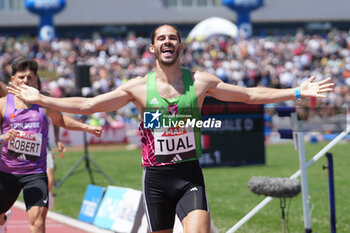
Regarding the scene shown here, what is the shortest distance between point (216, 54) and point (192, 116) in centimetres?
3006

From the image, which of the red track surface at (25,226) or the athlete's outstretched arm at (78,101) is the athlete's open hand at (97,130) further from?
the red track surface at (25,226)

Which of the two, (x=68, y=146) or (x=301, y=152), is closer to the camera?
(x=301, y=152)

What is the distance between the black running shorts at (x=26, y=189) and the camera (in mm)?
6645

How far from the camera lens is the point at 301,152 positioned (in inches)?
279

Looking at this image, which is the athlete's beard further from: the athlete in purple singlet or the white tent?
the white tent

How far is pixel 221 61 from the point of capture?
34.4 metres

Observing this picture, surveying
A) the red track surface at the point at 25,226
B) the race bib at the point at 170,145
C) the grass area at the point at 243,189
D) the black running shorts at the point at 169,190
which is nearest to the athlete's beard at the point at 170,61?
the race bib at the point at 170,145

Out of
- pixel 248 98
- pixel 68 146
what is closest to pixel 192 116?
pixel 248 98

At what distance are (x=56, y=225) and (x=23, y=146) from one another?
151 inches

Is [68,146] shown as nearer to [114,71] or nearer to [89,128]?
[114,71]

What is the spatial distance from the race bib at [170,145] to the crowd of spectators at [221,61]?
76.6ft

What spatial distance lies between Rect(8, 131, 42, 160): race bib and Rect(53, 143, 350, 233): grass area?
118 inches

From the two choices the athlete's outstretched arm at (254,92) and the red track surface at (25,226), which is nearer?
the athlete's outstretched arm at (254,92)

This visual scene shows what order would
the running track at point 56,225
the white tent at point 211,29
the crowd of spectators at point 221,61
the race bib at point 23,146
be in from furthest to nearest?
1. the white tent at point 211,29
2. the crowd of spectators at point 221,61
3. the running track at point 56,225
4. the race bib at point 23,146
